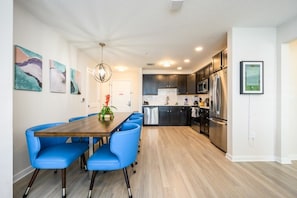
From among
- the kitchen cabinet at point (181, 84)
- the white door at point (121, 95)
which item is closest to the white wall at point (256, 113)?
the kitchen cabinet at point (181, 84)

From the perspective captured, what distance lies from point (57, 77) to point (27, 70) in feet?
2.60

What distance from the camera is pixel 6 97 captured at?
1506mm

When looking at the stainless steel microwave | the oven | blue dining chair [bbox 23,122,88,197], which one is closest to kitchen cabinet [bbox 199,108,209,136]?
the oven

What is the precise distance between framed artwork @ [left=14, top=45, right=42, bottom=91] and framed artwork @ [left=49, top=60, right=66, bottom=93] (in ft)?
1.11

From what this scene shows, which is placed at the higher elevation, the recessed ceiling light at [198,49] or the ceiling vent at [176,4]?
the recessed ceiling light at [198,49]

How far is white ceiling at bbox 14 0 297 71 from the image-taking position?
224 cm

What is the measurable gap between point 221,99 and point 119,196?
9.05 feet

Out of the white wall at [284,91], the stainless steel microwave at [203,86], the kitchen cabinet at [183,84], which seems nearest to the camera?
the white wall at [284,91]

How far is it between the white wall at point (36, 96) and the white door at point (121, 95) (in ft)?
11.0

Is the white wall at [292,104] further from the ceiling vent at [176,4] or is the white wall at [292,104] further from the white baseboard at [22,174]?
the white baseboard at [22,174]

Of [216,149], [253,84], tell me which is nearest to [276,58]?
[253,84]

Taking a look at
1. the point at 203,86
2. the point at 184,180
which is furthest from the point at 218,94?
the point at 184,180

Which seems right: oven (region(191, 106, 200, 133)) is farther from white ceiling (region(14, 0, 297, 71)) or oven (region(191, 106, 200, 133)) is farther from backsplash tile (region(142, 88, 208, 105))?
white ceiling (region(14, 0, 297, 71))

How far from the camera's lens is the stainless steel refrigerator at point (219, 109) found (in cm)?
330
